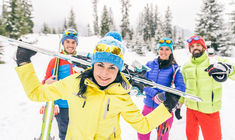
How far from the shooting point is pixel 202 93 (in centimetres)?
292

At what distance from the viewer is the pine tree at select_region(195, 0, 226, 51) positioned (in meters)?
21.3

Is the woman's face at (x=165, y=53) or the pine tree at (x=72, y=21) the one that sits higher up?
the pine tree at (x=72, y=21)

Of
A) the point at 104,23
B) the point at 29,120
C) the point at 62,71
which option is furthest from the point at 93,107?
the point at 104,23

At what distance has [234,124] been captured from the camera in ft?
15.2

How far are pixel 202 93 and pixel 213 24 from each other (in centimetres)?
2487

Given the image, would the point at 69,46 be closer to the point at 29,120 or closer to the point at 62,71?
the point at 62,71

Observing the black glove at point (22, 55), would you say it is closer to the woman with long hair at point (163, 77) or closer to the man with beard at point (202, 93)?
the woman with long hair at point (163, 77)

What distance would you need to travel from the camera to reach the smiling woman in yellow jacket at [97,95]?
157 cm

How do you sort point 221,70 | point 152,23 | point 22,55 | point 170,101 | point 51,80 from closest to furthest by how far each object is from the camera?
point 22,55, point 170,101, point 221,70, point 51,80, point 152,23

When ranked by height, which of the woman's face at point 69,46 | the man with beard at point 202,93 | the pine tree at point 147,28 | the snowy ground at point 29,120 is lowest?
the snowy ground at point 29,120

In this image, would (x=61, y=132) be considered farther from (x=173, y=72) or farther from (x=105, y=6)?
(x=105, y=6)

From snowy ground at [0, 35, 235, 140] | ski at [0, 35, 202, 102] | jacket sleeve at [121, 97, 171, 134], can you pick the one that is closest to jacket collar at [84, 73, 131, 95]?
jacket sleeve at [121, 97, 171, 134]

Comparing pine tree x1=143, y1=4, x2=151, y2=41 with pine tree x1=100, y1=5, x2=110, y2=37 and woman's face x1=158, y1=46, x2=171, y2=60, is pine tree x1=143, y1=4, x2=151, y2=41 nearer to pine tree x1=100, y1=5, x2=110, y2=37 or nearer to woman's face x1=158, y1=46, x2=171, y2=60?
pine tree x1=100, y1=5, x2=110, y2=37

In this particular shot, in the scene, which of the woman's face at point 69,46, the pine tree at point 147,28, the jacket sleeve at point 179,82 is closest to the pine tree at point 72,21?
the pine tree at point 147,28
